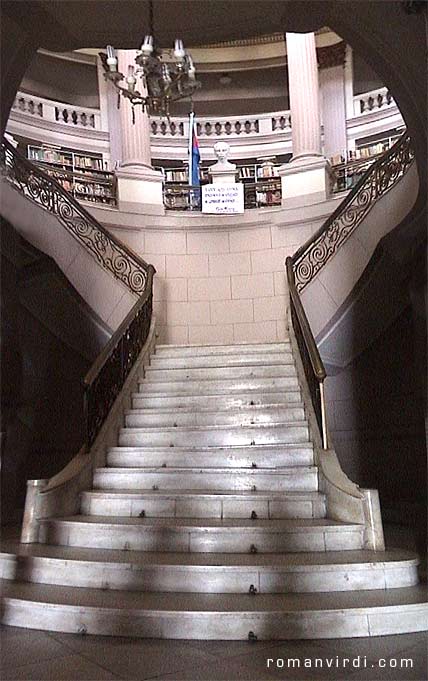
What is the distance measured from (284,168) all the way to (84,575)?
307 inches

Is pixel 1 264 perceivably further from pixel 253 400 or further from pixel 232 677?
pixel 232 677

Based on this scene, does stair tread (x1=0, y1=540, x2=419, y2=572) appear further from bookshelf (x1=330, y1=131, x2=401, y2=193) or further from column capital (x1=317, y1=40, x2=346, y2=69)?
column capital (x1=317, y1=40, x2=346, y2=69)

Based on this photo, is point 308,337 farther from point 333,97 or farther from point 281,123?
point 333,97

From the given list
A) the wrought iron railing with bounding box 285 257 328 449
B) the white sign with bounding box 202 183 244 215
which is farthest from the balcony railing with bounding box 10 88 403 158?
the wrought iron railing with bounding box 285 257 328 449

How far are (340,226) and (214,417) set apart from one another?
3.16 metres

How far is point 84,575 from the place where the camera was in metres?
3.85

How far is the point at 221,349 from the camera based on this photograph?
7852 mm

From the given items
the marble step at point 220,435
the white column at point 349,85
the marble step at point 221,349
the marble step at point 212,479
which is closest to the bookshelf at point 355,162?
the white column at point 349,85

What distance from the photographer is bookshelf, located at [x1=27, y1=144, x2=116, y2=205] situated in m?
10.4

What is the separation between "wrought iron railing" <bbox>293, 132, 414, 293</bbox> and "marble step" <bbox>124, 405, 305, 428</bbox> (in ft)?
8.33

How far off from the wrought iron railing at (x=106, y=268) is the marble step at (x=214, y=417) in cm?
32

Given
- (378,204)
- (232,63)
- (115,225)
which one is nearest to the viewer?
(378,204)

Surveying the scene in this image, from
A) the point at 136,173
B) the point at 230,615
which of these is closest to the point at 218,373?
the point at 230,615

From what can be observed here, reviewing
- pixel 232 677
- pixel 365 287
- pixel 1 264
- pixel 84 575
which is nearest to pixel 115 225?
A: pixel 1 264
